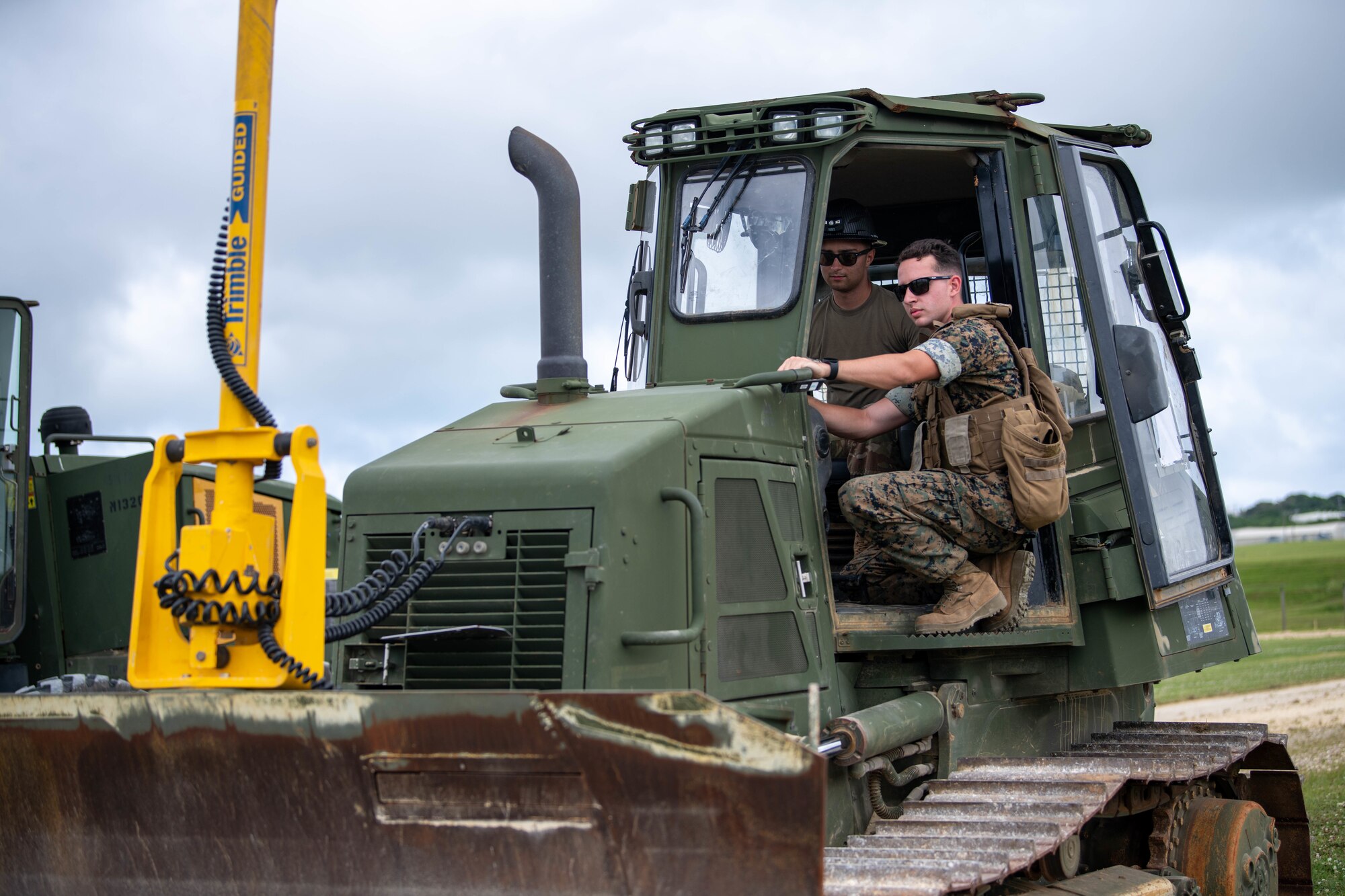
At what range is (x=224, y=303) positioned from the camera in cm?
425

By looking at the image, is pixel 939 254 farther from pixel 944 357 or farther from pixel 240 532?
pixel 240 532

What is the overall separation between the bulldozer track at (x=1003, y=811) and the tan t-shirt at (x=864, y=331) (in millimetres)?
1768

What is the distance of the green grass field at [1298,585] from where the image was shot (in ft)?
115

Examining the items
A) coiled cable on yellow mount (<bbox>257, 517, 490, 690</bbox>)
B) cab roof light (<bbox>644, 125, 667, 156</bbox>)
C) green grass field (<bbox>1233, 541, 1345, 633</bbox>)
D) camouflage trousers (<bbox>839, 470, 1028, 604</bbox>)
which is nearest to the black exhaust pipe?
cab roof light (<bbox>644, 125, 667, 156</bbox>)

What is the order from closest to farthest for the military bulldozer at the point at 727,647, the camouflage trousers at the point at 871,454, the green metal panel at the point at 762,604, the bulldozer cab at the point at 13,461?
the military bulldozer at the point at 727,647, the green metal panel at the point at 762,604, the camouflage trousers at the point at 871,454, the bulldozer cab at the point at 13,461

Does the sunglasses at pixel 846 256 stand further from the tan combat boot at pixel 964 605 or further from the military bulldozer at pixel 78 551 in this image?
the military bulldozer at pixel 78 551

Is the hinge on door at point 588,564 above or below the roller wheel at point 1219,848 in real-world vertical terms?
above

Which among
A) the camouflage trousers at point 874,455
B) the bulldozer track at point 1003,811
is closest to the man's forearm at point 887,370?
the camouflage trousers at point 874,455

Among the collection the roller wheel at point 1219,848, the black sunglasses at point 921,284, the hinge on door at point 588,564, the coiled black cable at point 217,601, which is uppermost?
the black sunglasses at point 921,284

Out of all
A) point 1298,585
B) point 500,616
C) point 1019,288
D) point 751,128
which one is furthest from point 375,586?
point 1298,585

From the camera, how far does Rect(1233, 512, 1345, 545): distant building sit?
89.4 meters

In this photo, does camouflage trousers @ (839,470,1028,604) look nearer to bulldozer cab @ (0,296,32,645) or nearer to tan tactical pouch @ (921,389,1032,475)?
tan tactical pouch @ (921,389,1032,475)

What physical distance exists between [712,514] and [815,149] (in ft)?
5.18

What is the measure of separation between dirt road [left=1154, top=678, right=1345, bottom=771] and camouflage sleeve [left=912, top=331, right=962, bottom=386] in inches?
281
